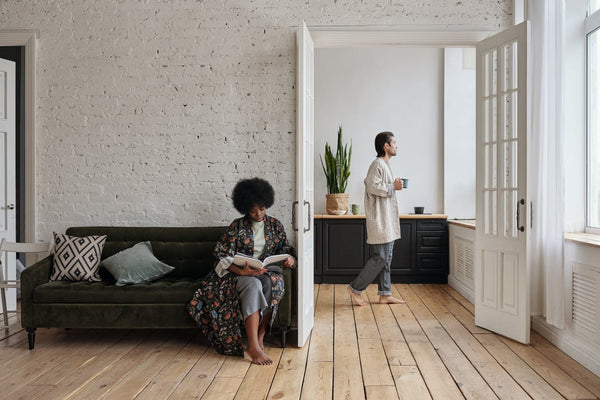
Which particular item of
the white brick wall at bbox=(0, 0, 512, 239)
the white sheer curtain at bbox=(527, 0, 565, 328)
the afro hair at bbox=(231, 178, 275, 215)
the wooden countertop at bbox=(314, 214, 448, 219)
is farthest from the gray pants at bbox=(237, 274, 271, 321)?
the wooden countertop at bbox=(314, 214, 448, 219)

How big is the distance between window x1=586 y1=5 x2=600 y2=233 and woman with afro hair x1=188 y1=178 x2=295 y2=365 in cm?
219

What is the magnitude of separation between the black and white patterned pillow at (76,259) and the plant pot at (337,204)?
3.01m

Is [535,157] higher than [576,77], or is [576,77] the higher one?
[576,77]

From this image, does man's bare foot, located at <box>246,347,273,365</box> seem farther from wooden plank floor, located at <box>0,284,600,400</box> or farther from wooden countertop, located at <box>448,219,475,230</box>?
wooden countertop, located at <box>448,219,475,230</box>

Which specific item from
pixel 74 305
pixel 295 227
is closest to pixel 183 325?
pixel 74 305

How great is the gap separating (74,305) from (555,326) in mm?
3310

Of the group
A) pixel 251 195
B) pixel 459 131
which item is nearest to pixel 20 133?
pixel 251 195

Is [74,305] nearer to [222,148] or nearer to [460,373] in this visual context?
[222,148]

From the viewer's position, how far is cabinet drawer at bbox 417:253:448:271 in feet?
21.2

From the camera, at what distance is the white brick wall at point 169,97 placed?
4.54 metres

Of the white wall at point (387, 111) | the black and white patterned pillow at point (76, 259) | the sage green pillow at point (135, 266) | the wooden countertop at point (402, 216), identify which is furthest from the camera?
the white wall at point (387, 111)

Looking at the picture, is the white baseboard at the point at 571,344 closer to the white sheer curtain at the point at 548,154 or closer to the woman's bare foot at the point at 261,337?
the white sheer curtain at the point at 548,154

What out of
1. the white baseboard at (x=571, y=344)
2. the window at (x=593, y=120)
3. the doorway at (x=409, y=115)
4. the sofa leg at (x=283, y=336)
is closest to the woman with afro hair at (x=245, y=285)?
the sofa leg at (x=283, y=336)

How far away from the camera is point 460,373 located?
3264mm
